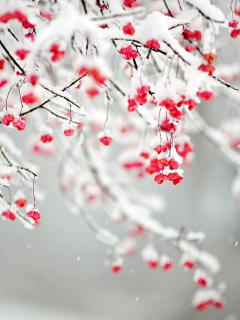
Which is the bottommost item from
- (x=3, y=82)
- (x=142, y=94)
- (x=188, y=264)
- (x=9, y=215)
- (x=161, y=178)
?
(x=9, y=215)

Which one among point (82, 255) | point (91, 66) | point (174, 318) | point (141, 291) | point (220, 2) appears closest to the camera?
point (91, 66)

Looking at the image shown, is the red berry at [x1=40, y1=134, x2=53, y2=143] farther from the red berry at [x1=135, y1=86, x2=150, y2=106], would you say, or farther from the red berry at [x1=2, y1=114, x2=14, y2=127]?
the red berry at [x1=135, y1=86, x2=150, y2=106]

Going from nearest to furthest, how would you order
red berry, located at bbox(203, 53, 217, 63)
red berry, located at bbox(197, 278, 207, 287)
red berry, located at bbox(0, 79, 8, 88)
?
red berry, located at bbox(203, 53, 217, 63) → red berry, located at bbox(0, 79, 8, 88) → red berry, located at bbox(197, 278, 207, 287)

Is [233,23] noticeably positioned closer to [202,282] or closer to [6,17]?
[6,17]

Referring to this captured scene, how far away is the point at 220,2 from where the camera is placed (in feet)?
21.5

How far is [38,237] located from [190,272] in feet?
9.32

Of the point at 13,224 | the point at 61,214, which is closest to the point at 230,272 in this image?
the point at 61,214

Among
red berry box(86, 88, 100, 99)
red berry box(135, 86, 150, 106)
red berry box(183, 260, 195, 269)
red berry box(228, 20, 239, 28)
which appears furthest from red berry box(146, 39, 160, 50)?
red berry box(183, 260, 195, 269)

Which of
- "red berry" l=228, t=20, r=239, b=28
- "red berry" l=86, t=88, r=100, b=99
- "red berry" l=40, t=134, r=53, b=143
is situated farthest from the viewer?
"red berry" l=40, t=134, r=53, b=143

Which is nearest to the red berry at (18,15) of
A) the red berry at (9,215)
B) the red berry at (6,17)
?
the red berry at (6,17)

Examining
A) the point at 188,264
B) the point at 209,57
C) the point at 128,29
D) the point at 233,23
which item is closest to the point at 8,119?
the point at 128,29

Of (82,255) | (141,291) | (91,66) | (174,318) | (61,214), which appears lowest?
(91,66)

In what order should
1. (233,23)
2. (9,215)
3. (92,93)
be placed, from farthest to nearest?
(9,215), (233,23), (92,93)

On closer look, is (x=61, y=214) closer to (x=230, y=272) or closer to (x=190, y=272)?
(x=190, y=272)
